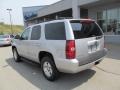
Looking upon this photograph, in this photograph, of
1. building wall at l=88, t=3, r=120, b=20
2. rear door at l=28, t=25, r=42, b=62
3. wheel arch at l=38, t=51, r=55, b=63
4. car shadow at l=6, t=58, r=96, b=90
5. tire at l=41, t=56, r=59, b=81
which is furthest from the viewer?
building wall at l=88, t=3, r=120, b=20

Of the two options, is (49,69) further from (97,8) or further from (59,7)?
(59,7)

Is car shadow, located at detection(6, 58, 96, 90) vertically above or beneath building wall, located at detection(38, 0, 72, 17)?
beneath

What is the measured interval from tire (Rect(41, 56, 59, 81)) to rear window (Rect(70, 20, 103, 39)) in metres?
1.29

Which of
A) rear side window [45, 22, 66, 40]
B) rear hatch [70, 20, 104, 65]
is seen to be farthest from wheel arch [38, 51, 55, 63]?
rear hatch [70, 20, 104, 65]

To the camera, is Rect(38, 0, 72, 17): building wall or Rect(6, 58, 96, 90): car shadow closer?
Rect(6, 58, 96, 90): car shadow

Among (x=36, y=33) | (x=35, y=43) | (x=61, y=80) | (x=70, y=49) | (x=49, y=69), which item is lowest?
(x=61, y=80)

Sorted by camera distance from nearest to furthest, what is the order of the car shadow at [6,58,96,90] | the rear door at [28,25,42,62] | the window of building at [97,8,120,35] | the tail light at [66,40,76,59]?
the tail light at [66,40,76,59]
the car shadow at [6,58,96,90]
the rear door at [28,25,42,62]
the window of building at [97,8,120,35]

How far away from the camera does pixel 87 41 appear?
4859mm

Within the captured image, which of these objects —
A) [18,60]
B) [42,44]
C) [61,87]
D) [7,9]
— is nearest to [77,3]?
[18,60]

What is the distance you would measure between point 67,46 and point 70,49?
120 mm

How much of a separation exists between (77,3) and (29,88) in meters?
11.9

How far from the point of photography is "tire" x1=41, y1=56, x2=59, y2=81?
205 inches

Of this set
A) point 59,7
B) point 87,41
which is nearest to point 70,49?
point 87,41

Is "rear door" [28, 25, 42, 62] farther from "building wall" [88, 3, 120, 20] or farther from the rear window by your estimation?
"building wall" [88, 3, 120, 20]
